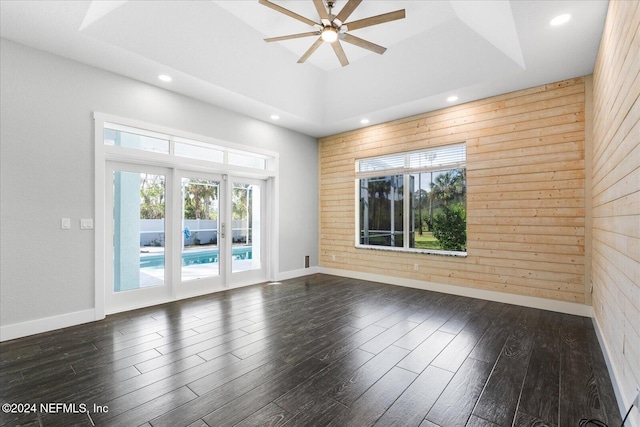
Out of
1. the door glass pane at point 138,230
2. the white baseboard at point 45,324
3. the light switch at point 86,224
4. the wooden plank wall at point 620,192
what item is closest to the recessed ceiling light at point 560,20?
the wooden plank wall at point 620,192

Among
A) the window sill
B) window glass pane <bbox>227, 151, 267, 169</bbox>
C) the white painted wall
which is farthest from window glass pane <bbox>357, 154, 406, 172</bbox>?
the white painted wall

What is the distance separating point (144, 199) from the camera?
173 inches

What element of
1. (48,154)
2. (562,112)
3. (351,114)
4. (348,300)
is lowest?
(348,300)

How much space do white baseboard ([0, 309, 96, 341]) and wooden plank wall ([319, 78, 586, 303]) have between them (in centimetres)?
476

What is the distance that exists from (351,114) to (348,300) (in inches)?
130

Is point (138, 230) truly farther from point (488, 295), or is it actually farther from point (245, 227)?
point (488, 295)

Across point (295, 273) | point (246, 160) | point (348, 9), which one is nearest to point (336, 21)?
point (348, 9)

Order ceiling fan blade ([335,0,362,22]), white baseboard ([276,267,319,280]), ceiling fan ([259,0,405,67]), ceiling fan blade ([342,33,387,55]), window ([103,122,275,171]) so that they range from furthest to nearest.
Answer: white baseboard ([276,267,319,280])
window ([103,122,275,171])
ceiling fan blade ([342,33,387,55])
ceiling fan ([259,0,405,67])
ceiling fan blade ([335,0,362,22])

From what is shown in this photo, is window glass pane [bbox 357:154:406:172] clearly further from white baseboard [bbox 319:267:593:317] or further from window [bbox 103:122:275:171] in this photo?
white baseboard [bbox 319:267:593:317]

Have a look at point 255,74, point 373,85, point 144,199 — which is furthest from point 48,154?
point 373,85

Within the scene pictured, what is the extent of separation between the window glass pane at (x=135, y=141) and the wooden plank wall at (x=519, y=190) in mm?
4053

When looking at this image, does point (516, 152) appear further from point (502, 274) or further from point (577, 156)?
point (502, 274)

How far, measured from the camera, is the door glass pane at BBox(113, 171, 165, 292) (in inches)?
162

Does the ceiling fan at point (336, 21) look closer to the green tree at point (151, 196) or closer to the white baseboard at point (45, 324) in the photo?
the green tree at point (151, 196)
